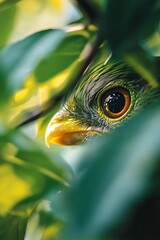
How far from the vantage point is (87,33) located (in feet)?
1.47

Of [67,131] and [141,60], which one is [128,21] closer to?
[141,60]

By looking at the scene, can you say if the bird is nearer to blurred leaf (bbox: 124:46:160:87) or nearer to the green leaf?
A: the green leaf

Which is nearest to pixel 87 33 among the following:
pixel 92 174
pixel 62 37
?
pixel 62 37

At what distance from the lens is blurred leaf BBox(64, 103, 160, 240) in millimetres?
179

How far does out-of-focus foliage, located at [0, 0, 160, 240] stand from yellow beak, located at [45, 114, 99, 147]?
0.51 m

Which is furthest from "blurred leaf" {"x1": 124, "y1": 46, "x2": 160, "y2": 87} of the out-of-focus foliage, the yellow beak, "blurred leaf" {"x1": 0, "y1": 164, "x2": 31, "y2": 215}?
the yellow beak

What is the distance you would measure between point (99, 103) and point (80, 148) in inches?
33.4

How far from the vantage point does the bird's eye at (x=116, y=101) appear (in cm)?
105

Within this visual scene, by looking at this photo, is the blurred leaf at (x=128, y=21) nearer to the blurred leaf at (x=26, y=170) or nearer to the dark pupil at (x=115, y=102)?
the blurred leaf at (x=26, y=170)

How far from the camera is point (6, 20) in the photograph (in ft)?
1.37

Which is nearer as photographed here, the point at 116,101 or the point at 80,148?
the point at 80,148

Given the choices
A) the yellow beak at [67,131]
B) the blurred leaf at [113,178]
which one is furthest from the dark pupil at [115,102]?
the blurred leaf at [113,178]

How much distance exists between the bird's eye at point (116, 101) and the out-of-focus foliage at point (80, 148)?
439mm

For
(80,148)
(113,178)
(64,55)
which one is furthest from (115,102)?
(113,178)
